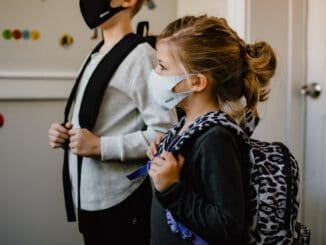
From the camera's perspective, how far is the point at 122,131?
1.24 meters

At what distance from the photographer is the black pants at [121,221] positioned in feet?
3.93

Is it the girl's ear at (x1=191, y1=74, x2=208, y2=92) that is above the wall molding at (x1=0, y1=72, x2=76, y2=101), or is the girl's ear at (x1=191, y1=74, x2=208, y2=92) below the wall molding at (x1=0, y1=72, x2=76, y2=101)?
above

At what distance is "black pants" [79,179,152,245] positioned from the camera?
120cm

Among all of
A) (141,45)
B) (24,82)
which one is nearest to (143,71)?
(141,45)

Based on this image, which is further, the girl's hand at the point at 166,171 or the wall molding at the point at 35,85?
the wall molding at the point at 35,85

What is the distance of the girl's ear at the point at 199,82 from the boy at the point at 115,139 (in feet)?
0.88

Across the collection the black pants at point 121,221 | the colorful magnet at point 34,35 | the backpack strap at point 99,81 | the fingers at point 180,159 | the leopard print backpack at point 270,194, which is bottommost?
the black pants at point 121,221

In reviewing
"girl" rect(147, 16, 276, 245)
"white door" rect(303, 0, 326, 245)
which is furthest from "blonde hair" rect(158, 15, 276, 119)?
"white door" rect(303, 0, 326, 245)

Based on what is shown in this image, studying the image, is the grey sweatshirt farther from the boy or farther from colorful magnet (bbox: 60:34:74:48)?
colorful magnet (bbox: 60:34:74:48)

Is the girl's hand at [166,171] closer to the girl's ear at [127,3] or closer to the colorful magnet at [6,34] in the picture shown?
the girl's ear at [127,3]

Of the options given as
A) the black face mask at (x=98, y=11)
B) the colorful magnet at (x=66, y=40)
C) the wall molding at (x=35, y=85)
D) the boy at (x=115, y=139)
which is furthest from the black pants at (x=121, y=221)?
the colorful magnet at (x=66, y=40)

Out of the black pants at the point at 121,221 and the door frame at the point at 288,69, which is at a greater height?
the door frame at the point at 288,69

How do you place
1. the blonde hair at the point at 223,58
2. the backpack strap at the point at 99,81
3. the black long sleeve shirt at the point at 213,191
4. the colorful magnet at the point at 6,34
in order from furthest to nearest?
the colorful magnet at the point at 6,34 < the backpack strap at the point at 99,81 < the blonde hair at the point at 223,58 < the black long sleeve shirt at the point at 213,191

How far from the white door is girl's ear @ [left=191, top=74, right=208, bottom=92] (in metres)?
1.05
